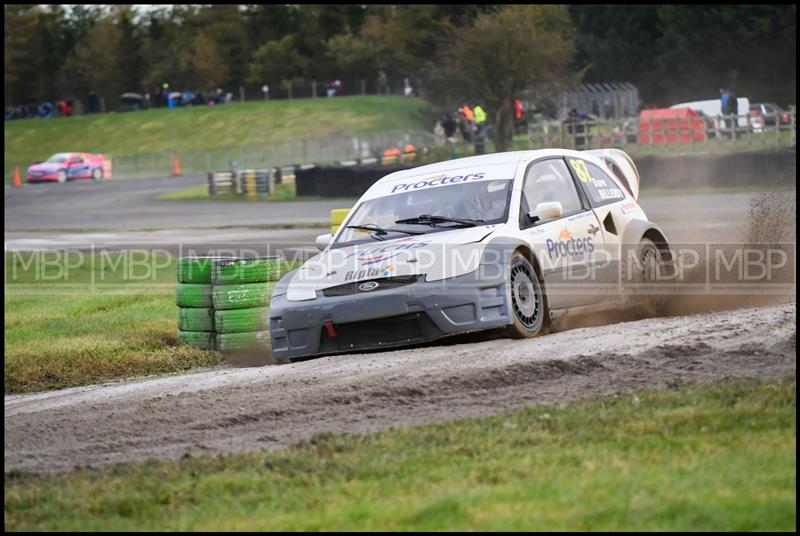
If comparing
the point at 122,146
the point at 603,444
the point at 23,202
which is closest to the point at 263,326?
the point at 603,444

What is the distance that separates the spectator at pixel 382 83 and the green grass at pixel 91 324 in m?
66.2

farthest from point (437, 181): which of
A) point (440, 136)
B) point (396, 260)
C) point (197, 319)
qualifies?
point (440, 136)

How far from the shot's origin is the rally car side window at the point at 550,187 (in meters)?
10.2

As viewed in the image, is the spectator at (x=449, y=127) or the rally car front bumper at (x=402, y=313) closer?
the rally car front bumper at (x=402, y=313)

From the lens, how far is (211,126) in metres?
84.6

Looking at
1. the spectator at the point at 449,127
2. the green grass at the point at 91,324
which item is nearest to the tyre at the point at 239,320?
the green grass at the point at 91,324

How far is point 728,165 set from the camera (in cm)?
2966

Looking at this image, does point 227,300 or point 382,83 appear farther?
point 382,83

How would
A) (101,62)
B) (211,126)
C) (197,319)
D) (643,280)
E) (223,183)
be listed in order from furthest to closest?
(101,62), (211,126), (223,183), (197,319), (643,280)

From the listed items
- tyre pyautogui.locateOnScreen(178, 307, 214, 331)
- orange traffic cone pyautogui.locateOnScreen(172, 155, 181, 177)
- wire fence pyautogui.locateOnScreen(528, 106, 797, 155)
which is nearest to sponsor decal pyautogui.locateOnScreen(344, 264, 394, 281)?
tyre pyautogui.locateOnScreen(178, 307, 214, 331)

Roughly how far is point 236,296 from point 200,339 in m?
0.63

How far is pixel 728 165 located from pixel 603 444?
2498 cm

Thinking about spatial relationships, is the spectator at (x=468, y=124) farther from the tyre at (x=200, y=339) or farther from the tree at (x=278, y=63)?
the tree at (x=278, y=63)

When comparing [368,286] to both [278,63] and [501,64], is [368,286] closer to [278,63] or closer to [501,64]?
[501,64]
